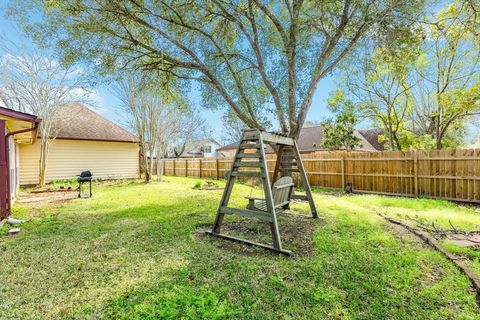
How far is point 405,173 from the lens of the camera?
890 centimetres

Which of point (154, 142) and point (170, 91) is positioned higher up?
point (170, 91)

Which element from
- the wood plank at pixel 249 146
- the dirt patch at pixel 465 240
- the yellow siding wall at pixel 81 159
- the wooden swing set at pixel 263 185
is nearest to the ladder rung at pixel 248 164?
the wooden swing set at pixel 263 185

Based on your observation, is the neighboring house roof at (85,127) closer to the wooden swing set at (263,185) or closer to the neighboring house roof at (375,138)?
the wooden swing set at (263,185)

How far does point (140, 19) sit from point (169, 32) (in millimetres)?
1007

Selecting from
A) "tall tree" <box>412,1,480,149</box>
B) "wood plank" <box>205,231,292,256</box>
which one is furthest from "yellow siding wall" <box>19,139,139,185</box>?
"tall tree" <box>412,1,480,149</box>

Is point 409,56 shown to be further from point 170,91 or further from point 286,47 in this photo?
point 170,91

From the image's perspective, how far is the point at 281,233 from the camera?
430 cm

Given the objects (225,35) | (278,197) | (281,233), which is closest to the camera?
(281,233)

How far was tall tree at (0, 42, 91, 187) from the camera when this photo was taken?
410 inches

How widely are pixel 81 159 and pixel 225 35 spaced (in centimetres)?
1124

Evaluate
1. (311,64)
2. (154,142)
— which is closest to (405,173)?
(311,64)

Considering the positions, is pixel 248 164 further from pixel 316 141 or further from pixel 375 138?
pixel 375 138

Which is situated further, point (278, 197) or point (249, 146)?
point (278, 197)

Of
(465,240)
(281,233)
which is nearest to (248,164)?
(281,233)
